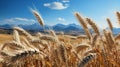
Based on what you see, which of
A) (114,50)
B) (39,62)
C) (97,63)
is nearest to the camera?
(97,63)

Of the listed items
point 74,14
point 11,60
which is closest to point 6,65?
point 11,60

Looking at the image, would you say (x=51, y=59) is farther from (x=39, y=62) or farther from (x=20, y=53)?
(x=20, y=53)

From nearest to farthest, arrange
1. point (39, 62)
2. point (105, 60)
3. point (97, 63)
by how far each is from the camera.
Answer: point (105, 60) → point (97, 63) → point (39, 62)

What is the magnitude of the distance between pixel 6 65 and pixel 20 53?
112 millimetres

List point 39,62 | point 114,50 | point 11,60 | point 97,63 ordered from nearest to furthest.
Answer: point 11,60
point 97,63
point 39,62
point 114,50

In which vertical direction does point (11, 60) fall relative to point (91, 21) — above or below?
below

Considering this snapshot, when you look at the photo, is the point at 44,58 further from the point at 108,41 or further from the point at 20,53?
the point at 20,53

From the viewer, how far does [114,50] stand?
3812mm

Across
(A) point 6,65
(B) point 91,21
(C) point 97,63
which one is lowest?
(C) point 97,63

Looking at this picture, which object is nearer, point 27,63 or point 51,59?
point 51,59

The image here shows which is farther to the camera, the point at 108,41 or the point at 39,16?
the point at 39,16

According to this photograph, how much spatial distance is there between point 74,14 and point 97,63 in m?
0.77

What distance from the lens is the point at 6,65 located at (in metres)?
1.52

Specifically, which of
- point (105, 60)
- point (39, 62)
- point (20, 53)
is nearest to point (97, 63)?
point (105, 60)
